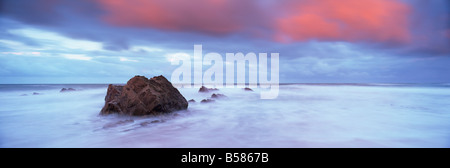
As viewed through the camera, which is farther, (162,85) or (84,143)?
(162,85)

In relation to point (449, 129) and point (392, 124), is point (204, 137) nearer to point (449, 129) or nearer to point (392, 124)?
point (392, 124)

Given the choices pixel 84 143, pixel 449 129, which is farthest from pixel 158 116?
pixel 449 129

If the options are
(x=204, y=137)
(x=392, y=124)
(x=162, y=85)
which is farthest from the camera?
(x=162, y=85)

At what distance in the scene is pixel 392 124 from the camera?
486 centimetres

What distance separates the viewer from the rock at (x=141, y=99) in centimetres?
539

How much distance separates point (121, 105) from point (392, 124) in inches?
288

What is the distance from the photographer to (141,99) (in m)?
5.52

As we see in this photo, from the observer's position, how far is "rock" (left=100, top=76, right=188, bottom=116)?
5.39 m
